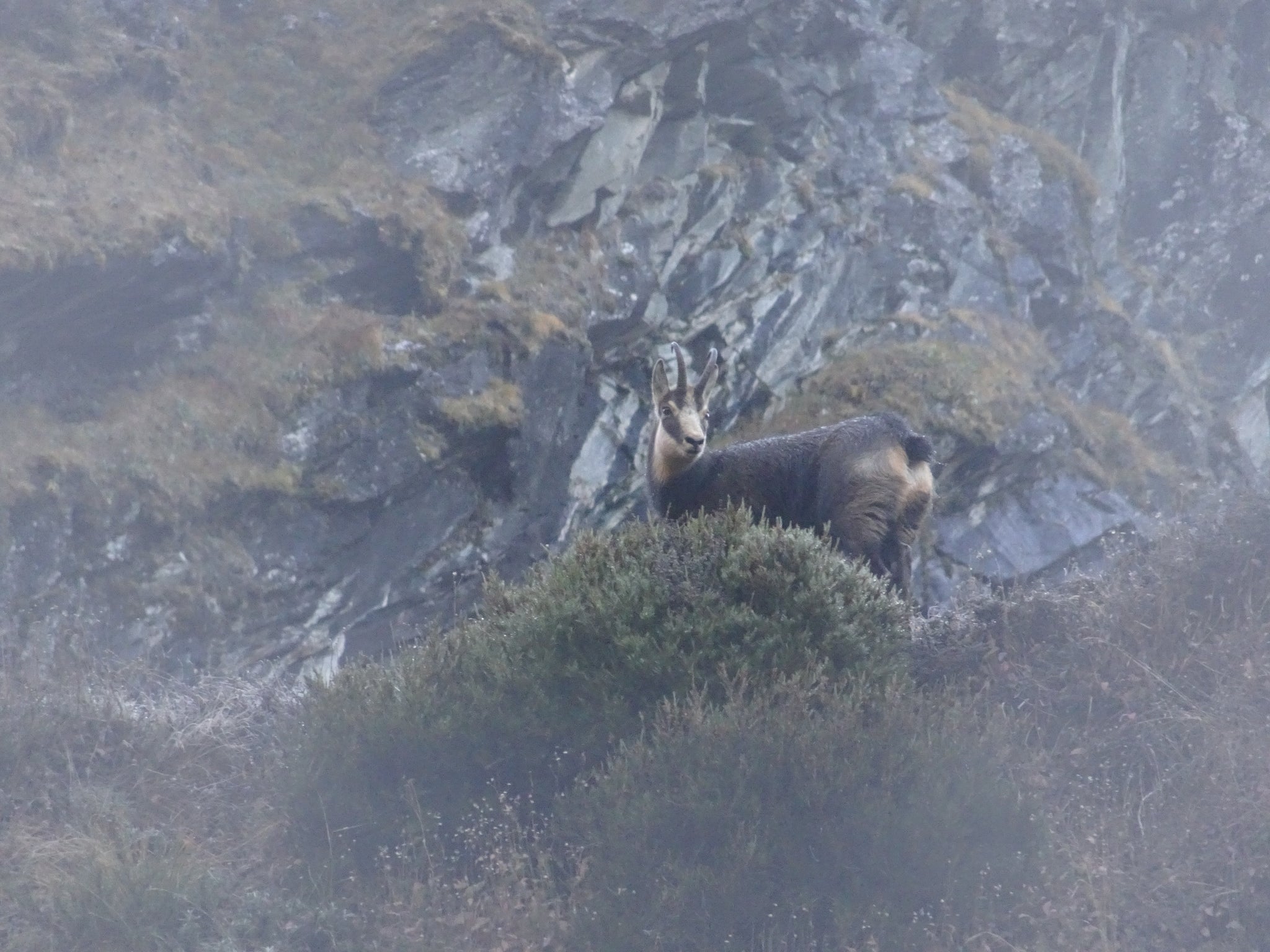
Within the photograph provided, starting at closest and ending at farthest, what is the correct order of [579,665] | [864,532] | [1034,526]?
1. [579,665]
2. [864,532]
3. [1034,526]

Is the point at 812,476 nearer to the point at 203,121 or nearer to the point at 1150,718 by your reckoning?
the point at 1150,718

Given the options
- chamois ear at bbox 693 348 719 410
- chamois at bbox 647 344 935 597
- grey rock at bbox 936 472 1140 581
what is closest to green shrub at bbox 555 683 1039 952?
chamois at bbox 647 344 935 597

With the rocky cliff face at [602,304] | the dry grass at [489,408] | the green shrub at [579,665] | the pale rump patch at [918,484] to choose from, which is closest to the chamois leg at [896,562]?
the pale rump patch at [918,484]

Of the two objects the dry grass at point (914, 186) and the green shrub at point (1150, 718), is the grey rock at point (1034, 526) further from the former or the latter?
the green shrub at point (1150, 718)

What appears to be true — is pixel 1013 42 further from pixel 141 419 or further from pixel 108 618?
pixel 108 618

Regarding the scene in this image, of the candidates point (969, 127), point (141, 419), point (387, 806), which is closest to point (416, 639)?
point (141, 419)

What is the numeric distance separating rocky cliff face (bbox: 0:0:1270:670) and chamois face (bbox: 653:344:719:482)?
4758mm

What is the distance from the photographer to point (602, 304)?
60.1ft

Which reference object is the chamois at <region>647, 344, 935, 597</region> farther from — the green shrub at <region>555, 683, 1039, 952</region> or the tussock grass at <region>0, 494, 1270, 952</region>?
the green shrub at <region>555, 683, 1039, 952</region>

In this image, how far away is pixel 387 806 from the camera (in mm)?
8844

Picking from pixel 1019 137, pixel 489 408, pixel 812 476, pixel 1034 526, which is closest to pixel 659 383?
pixel 812 476

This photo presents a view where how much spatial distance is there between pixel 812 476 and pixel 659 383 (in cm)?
177

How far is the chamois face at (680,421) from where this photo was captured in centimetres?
1106

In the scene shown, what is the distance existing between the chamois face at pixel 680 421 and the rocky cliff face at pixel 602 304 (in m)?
4.76
